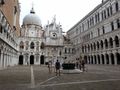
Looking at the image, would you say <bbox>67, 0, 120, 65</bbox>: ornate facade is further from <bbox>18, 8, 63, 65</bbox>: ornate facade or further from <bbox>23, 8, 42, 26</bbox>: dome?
A: <bbox>23, 8, 42, 26</bbox>: dome

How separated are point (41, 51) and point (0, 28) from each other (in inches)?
1517

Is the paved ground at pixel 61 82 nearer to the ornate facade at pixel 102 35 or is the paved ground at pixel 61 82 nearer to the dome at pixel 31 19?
the ornate facade at pixel 102 35

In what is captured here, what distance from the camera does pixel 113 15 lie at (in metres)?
37.3

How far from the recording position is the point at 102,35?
138 ft

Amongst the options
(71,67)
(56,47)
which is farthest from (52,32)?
(71,67)

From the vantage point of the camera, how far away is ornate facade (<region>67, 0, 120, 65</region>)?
119ft

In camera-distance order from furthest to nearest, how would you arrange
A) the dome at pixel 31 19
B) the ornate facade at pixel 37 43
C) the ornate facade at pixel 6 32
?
the dome at pixel 31 19
the ornate facade at pixel 37 43
the ornate facade at pixel 6 32

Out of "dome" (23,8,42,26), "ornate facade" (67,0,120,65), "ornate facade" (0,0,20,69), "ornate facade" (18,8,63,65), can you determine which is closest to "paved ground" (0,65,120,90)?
"ornate facade" (0,0,20,69)

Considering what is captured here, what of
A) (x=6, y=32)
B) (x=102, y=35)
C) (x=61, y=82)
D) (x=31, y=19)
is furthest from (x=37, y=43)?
(x=61, y=82)

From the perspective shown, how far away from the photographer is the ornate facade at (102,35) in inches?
1428

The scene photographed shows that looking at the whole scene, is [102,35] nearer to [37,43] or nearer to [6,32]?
[6,32]

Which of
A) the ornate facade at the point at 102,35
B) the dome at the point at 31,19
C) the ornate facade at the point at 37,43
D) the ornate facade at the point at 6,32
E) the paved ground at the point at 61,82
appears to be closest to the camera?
the paved ground at the point at 61,82

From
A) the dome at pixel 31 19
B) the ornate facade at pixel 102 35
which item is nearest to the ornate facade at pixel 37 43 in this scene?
the dome at pixel 31 19

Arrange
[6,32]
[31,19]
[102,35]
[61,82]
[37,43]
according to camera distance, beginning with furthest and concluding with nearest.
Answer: [31,19] → [37,43] → [102,35] → [6,32] → [61,82]
